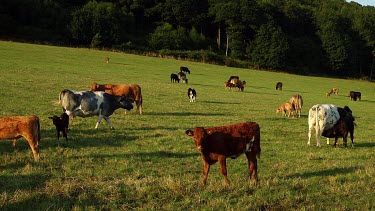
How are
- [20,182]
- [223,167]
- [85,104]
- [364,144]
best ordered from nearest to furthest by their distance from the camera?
[20,182]
[223,167]
[85,104]
[364,144]

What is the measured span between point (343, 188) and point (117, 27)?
75.1 metres

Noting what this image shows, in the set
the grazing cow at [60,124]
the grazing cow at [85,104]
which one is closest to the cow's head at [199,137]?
the grazing cow at [60,124]

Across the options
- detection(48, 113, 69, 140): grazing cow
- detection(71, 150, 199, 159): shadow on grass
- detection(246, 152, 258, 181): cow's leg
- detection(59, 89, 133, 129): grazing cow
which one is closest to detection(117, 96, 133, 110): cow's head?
detection(59, 89, 133, 129): grazing cow

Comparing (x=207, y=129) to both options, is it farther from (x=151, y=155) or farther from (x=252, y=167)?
(x=151, y=155)

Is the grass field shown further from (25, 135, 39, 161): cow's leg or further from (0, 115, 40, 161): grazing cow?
(0, 115, 40, 161): grazing cow

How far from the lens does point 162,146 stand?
12.1 meters

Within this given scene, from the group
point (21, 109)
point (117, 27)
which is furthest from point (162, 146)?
point (117, 27)

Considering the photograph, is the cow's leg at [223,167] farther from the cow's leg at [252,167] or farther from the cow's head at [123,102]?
the cow's head at [123,102]

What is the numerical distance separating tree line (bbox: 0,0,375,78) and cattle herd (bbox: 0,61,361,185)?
53.8 m

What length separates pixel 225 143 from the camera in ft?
26.8

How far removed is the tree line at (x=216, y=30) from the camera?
74875 millimetres

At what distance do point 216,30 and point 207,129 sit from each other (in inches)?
4168

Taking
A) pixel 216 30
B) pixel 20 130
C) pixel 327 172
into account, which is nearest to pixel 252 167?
pixel 327 172

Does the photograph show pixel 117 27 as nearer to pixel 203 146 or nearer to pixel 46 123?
pixel 46 123
